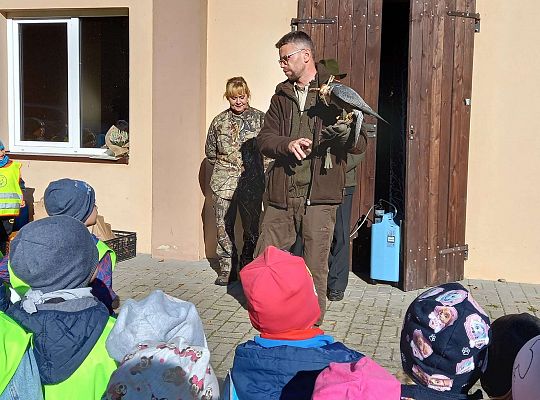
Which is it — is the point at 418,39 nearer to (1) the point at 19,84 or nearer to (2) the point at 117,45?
(2) the point at 117,45

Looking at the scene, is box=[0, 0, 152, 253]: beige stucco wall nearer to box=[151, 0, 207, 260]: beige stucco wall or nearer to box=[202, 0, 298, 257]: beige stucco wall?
box=[151, 0, 207, 260]: beige stucco wall

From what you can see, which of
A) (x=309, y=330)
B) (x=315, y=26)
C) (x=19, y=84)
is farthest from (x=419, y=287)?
(x=19, y=84)

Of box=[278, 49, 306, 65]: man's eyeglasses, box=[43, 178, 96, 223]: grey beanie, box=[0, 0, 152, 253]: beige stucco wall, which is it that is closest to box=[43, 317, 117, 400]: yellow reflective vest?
box=[43, 178, 96, 223]: grey beanie

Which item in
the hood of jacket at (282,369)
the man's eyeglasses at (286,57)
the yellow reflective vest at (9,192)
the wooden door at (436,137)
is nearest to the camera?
the hood of jacket at (282,369)

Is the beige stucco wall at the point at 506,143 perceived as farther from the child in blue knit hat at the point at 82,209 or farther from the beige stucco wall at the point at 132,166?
the child in blue knit hat at the point at 82,209

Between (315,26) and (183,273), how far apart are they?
273 centimetres

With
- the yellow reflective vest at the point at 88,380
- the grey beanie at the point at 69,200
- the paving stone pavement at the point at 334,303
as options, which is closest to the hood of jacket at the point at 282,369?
the yellow reflective vest at the point at 88,380

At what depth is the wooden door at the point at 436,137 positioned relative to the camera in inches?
247

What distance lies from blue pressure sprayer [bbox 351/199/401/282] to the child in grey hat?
170 inches

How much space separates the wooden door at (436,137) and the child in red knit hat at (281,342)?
4060 millimetres

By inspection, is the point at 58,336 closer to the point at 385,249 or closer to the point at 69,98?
the point at 385,249

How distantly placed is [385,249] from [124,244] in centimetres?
278

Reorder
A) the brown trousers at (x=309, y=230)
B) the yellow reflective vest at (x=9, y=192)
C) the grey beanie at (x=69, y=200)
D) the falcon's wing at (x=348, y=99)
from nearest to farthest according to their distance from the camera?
1. the grey beanie at (x=69, y=200)
2. the falcon's wing at (x=348, y=99)
3. the brown trousers at (x=309, y=230)
4. the yellow reflective vest at (x=9, y=192)

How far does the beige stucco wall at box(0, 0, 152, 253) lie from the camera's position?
24.6 ft
